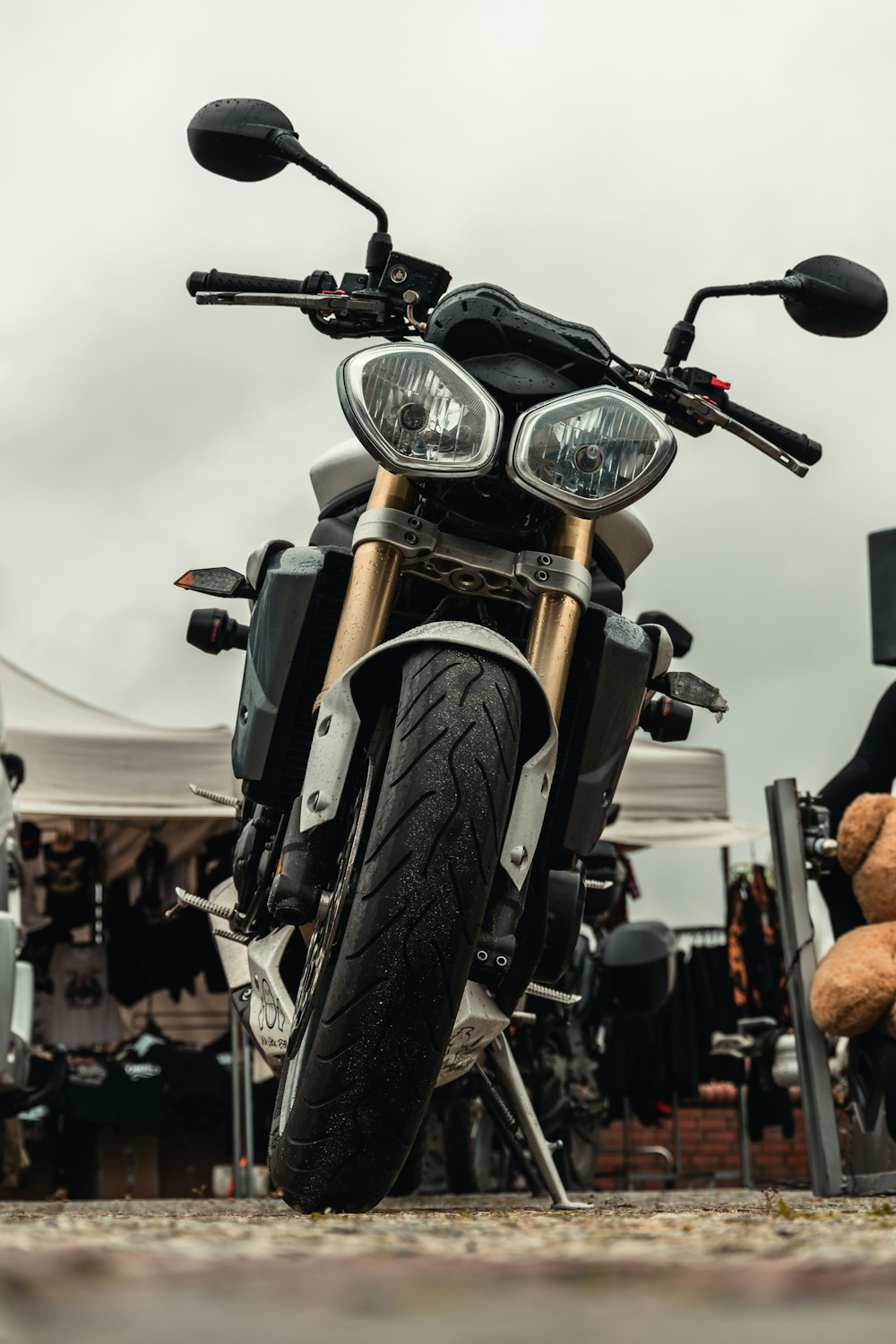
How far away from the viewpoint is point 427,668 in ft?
6.88

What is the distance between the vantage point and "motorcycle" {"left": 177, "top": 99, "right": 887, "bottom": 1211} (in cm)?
196

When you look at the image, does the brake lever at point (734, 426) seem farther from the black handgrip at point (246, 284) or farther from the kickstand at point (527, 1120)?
the kickstand at point (527, 1120)

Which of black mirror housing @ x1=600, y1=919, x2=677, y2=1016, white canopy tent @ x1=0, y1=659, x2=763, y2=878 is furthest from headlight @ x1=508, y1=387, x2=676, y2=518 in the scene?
white canopy tent @ x1=0, y1=659, x2=763, y2=878

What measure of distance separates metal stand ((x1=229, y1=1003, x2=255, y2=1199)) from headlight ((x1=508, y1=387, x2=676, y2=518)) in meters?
5.64

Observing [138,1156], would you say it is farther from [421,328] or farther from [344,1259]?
[344,1259]

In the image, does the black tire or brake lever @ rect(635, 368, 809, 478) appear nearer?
the black tire

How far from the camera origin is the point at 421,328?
2.93m

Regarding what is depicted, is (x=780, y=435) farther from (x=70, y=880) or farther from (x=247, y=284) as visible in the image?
(x=70, y=880)

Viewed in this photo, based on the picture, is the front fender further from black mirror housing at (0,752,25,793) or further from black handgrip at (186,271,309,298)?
black mirror housing at (0,752,25,793)

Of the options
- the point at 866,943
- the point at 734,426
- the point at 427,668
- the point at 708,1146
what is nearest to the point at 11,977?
the point at 866,943

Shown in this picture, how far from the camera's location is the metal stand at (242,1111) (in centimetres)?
755

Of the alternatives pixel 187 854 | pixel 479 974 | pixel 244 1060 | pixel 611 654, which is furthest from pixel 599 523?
pixel 187 854

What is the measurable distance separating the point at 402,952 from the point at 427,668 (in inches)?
15.5

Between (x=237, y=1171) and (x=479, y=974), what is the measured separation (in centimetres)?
579
